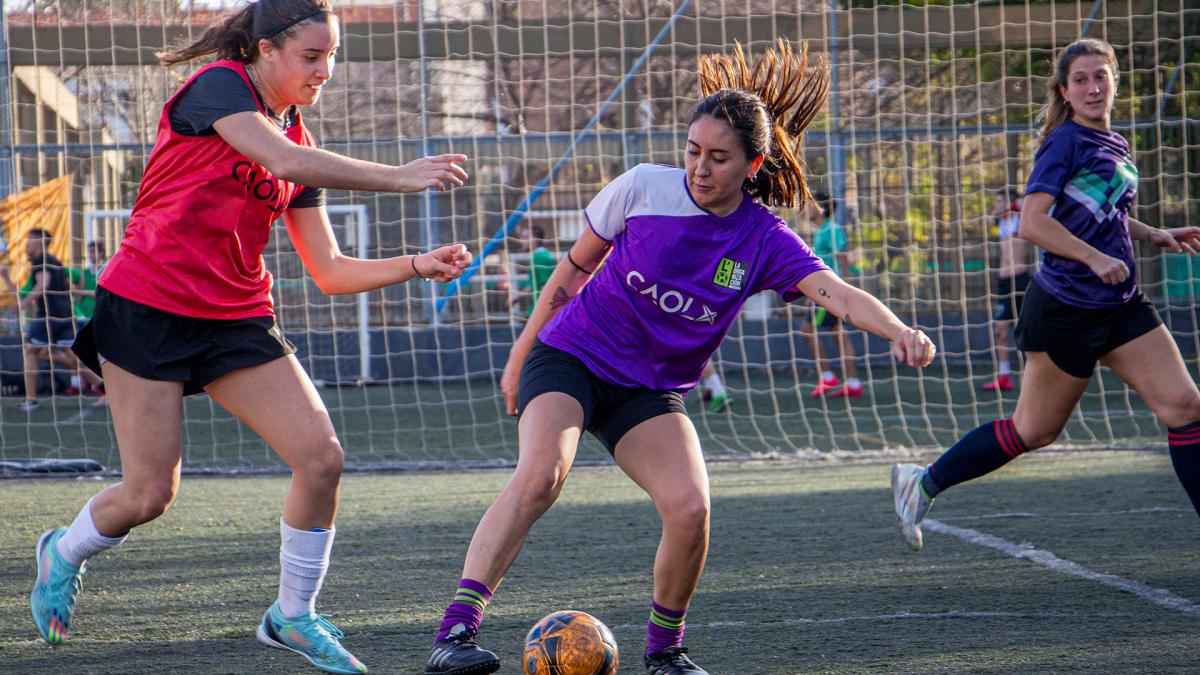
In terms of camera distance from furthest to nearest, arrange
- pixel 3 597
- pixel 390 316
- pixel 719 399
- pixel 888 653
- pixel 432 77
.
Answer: pixel 390 316 → pixel 432 77 → pixel 719 399 → pixel 3 597 → pixel 888 653

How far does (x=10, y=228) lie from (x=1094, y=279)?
34.7ft

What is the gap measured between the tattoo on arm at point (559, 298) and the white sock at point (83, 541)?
1373 millimetres

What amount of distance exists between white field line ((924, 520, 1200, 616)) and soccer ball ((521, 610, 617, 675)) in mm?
2031

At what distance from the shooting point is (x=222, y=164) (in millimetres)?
3322

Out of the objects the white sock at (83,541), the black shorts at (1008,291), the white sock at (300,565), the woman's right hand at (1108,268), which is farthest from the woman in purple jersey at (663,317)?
the black shorts at (1008,291)

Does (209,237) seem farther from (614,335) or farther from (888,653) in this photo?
(888,653)

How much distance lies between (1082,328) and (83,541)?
11.6 feet

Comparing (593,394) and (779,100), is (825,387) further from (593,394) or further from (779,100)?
(593,394)

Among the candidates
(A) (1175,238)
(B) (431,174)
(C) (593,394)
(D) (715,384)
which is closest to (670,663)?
(C) (593,394)

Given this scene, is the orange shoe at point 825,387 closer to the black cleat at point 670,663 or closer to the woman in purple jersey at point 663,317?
the woman in purple jersey at point 663,317

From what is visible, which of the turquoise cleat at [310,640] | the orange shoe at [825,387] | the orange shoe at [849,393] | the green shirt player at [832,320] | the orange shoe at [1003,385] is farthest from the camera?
the orange shoe at [1003,385]

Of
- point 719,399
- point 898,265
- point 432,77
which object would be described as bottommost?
point 719,399

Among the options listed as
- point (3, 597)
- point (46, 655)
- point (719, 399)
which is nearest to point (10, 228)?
point (719, 399)

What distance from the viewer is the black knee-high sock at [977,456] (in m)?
5.11
